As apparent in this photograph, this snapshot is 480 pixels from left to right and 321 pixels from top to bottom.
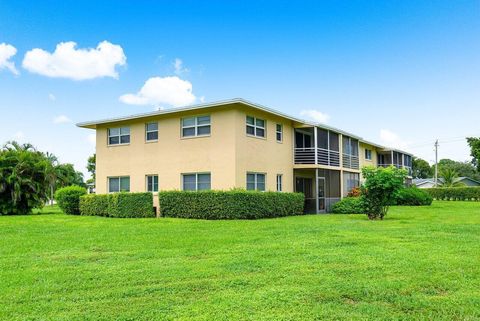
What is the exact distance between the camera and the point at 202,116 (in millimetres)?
21125

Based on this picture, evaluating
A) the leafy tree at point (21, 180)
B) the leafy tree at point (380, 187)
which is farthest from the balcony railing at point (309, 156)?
the leafy tree at point (21, 180)

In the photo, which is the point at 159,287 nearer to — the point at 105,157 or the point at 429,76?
the point at 105,157

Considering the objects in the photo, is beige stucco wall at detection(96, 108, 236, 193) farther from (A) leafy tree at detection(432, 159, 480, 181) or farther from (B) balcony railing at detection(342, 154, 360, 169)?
(A) leafy tree at detection(432, 159, 480, 181)

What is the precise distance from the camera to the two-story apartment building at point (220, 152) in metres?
20.3

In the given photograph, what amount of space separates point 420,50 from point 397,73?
222 centimetres

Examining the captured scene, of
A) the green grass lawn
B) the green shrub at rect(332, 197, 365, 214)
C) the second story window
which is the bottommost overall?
the green grass lawn

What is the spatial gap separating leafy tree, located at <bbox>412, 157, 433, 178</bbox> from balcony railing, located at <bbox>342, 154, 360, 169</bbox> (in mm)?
64527

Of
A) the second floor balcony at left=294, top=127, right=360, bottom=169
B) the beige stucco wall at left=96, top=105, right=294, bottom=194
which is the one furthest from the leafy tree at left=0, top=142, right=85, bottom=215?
the second floor balcony at left=294, top=127, right=360, bottom=169

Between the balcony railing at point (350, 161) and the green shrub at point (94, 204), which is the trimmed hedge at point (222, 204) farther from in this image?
the balcony railing at point (350, 161)

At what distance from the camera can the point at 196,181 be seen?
837 inches

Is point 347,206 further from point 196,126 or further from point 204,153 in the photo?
point 196,126

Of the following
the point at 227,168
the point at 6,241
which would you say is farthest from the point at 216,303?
the point at 227,168

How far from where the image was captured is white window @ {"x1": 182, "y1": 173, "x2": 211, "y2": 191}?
21.0m

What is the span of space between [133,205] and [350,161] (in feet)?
52.9
